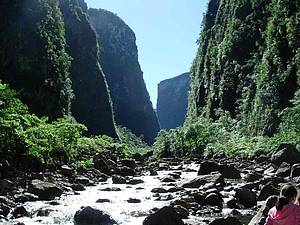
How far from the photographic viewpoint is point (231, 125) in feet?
181

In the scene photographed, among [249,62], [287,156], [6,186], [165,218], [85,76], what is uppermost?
[85,76]

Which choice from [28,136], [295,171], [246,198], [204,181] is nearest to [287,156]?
[295,171]

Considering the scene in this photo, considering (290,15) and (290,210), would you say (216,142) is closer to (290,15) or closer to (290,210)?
(290,15)

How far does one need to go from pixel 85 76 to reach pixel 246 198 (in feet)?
273

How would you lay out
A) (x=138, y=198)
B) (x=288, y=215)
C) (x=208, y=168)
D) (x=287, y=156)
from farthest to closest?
1. (x=287, y=156)
2. (x=208, y=168)
3. (x=138, y=198)
4. (x=288, y=215)

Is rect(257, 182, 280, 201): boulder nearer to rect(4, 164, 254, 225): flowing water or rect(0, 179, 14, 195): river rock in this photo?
rect(4, 164, 254, 225): flowing water

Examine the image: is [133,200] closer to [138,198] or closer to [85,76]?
[138,198]

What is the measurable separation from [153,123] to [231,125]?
415 ft

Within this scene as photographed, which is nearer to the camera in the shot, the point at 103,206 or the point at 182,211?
the point at 182,211

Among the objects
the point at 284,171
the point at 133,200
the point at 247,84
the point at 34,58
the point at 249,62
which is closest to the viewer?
the point at 133,200

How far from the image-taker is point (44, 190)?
16.5 meters

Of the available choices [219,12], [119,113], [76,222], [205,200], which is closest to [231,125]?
[219,12]

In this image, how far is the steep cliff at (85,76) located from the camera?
90.8 metres

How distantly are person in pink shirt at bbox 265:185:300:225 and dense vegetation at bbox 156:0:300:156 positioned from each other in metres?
22.0
